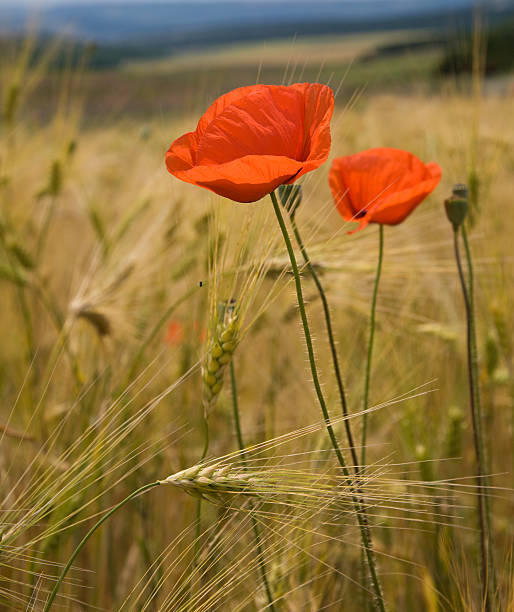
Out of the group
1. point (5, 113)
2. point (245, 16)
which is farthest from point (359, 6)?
point (5, 113)

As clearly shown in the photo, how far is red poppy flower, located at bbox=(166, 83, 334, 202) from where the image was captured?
1.51 ft

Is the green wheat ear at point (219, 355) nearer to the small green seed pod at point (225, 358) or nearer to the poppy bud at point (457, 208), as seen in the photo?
the small green seed pod at point (225, 358)

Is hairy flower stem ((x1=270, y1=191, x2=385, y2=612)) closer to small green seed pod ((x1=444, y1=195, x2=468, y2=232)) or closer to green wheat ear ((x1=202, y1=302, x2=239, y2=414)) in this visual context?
green wheat ear ((x1=202, y1=302, x2=239, y2=414))

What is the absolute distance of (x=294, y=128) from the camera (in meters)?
0.50

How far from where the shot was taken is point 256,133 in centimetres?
49

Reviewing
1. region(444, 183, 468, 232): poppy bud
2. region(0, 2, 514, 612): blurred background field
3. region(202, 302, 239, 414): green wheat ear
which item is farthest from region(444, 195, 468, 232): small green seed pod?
region(202, 302, 239, 414): green wheat ear

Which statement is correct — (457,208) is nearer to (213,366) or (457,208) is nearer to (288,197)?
(288,197)

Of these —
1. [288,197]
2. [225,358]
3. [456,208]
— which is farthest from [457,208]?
[225,358]

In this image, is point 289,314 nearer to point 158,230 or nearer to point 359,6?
point 158,230

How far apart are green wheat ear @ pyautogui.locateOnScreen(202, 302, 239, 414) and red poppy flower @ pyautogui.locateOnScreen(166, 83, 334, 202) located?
0.35 ft

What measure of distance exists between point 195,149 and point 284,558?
1.37ft

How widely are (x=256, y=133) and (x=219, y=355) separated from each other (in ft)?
0.62

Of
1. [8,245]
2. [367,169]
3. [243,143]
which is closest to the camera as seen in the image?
[243,143]

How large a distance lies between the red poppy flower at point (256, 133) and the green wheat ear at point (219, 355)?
0.35 feet
